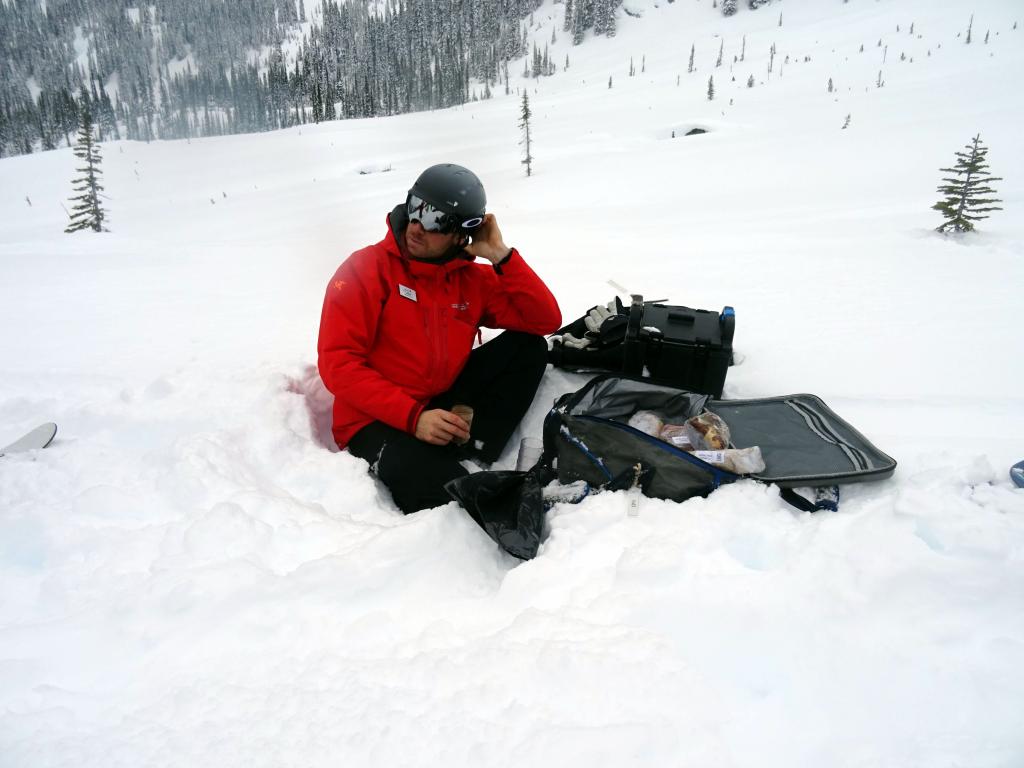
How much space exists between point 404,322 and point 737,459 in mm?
1537

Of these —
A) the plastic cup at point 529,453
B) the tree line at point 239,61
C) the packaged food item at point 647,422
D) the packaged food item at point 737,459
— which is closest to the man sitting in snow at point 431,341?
the plastic cup at point 529,453

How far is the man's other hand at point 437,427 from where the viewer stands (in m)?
2.31

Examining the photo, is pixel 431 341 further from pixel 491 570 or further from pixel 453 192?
pixel 491 570

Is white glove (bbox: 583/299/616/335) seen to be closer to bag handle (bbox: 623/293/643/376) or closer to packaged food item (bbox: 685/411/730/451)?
bag handle (bbox: 623/293/643/376)

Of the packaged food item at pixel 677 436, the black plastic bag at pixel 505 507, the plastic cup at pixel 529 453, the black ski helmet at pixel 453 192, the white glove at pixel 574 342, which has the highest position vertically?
the black ski helmet at pixel 453 192

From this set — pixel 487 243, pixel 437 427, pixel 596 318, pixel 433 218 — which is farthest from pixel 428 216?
pixel 596 318

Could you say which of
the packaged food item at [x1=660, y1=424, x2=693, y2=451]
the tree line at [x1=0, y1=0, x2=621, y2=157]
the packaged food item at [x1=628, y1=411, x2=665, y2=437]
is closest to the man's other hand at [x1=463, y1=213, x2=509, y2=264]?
the packaged food item at [x1=628, y1=411, x2=665, y2=437]

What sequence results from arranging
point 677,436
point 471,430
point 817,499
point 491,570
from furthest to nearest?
point 471,430, point 677,436, point 817,499, point 491,570

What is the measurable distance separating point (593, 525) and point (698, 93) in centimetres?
2895

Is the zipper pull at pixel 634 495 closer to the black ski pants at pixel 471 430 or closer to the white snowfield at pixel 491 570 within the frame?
the white snowfield at pixel 491 570

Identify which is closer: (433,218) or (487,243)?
(433,218)

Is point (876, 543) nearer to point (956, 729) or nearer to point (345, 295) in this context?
point (956, 729)

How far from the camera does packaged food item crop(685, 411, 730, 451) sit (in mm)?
2238

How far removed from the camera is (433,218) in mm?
2365
